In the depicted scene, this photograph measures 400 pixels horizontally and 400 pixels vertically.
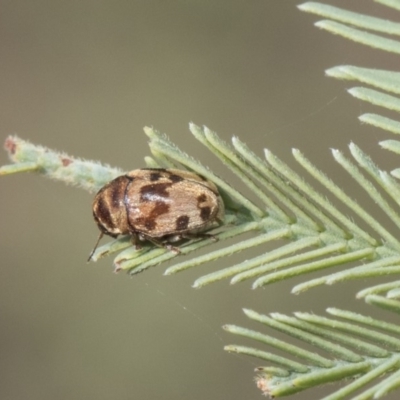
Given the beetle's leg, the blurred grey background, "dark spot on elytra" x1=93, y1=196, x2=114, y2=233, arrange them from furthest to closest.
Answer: the blurred grey background → "dark spot on elytra" x1=93, y1=196, x2=114, y2=233 → the beetle's leg

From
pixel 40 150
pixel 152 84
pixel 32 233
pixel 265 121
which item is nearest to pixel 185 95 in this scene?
pixel 152 84

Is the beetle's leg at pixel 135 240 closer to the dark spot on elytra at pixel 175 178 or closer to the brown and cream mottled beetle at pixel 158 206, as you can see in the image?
the brown and cream mottled beetle at pixel 158 206

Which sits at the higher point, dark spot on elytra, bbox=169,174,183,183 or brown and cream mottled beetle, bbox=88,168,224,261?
dark spot on elytra, bbox=169,174,183,183

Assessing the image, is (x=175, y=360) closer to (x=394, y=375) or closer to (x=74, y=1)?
(x=74, y=1)

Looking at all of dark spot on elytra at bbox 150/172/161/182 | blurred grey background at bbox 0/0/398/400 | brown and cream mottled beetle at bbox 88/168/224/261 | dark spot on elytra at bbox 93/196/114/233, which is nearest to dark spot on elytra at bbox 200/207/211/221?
brown and cream mottled beetle at bbox 88/168/224/261

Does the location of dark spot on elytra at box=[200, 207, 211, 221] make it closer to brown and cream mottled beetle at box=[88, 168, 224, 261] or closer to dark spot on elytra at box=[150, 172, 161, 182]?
brown and cream mottled beetle at box=[88, 168, 224, 261]

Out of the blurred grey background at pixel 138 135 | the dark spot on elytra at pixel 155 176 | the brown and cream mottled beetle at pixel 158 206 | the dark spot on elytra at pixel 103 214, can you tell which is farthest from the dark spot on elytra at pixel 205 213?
the blurred grey background at pixel 138 135

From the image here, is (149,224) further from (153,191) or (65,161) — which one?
(65,161)
